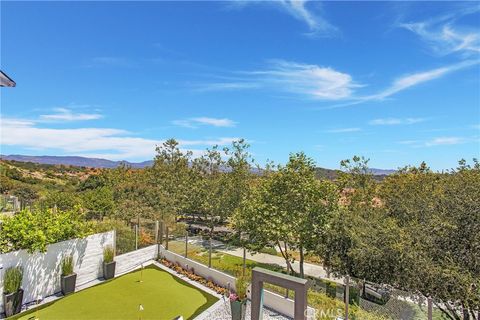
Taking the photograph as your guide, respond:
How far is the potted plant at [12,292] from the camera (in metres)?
9.32

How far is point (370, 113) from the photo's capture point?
32.3 m

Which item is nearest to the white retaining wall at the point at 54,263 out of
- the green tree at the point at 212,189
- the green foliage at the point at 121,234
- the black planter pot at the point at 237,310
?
the green foliage at the point at 121,234

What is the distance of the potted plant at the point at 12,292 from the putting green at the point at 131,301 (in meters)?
0.28

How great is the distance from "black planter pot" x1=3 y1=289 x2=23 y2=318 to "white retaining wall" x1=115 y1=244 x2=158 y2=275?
443cm

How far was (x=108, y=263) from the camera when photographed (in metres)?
13.2

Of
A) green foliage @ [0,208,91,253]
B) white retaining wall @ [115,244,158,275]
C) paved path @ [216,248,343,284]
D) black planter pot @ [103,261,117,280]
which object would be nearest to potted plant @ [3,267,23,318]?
green foliage @ [0,208,91,253]

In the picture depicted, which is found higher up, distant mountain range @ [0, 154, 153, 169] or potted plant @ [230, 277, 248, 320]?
distant mountain range @ [0, 154, 153, 169]

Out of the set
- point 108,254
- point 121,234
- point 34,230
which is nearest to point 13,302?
point 34,230

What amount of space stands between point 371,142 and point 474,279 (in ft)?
79.4

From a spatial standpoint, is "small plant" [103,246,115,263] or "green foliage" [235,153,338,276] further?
"green foliage" [235,153,338,276]

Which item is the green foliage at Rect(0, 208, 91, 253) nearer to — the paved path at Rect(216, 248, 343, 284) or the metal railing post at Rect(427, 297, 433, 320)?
the metal railing post at Rect(427, 297, 433, 320)

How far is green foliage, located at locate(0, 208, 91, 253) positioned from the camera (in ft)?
32.7

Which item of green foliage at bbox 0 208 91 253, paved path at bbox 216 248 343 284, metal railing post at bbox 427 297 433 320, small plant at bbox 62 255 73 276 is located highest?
green foliage at bbox 0 208 91 253

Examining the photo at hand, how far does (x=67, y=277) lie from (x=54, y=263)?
67 centimetres
